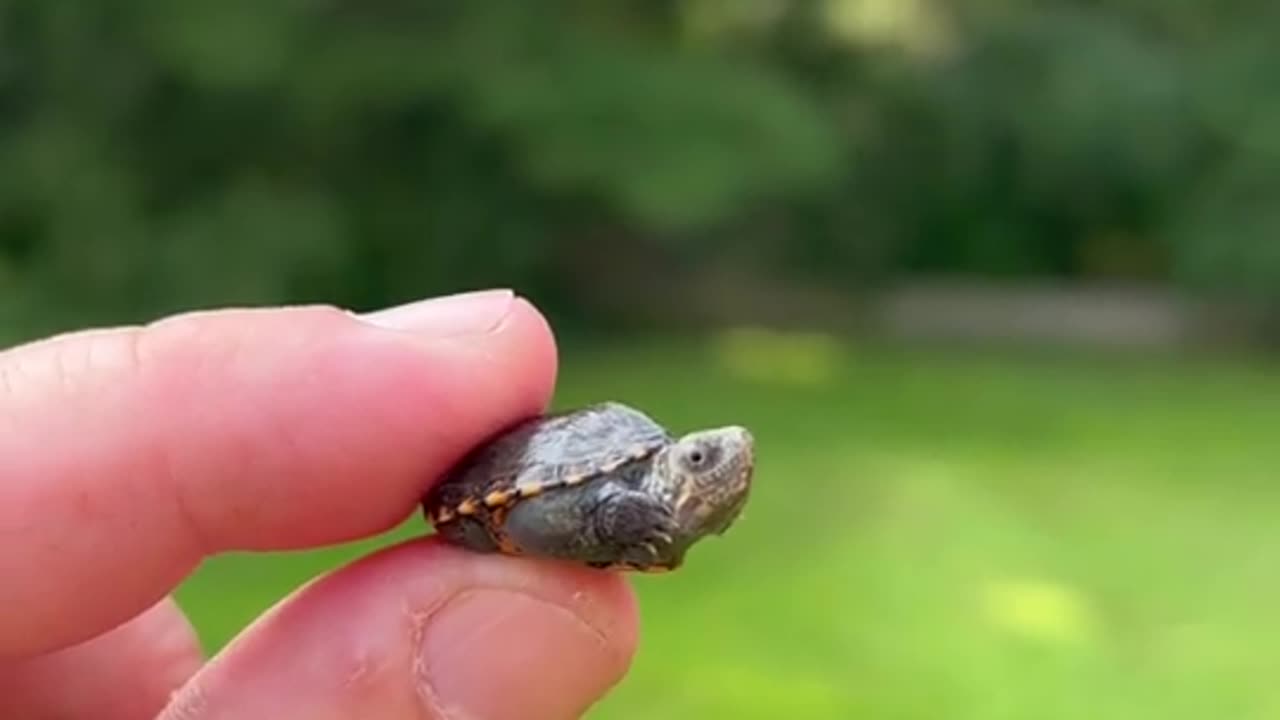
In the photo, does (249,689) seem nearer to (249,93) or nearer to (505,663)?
(505,663)

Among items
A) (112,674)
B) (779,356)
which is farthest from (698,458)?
(779,356)

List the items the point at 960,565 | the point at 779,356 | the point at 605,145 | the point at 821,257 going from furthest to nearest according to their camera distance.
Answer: the point at 821,257
the point at 779,356
the point at 605,145
the point at 960,565

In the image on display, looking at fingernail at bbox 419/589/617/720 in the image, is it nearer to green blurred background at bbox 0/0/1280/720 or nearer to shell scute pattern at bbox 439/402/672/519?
shell scute pattern at bbox 439/402/672/519

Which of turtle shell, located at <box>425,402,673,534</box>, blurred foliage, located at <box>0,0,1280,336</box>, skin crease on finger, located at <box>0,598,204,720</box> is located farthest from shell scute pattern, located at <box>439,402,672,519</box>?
blurred foliage, located at <box>0,0,1280,336</box>

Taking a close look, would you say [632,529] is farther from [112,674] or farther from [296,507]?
[112,674]

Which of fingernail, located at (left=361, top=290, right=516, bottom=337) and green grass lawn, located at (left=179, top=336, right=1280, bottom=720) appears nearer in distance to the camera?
Result: fingernail, located at (left=361, top=290, right=516, bottom=337)

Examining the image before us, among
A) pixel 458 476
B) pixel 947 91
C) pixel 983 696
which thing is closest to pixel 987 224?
pixel 947 91

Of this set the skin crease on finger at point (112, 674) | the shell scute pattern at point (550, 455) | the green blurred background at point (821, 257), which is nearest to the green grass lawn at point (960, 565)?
the green blurred background at point (821, 257)
